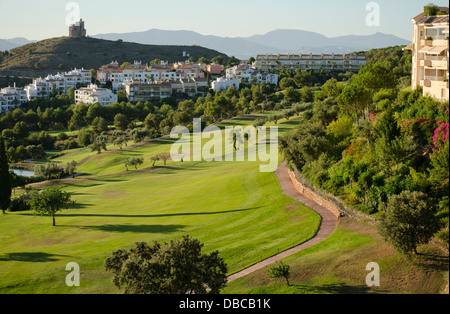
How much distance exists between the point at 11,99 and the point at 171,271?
501 feet

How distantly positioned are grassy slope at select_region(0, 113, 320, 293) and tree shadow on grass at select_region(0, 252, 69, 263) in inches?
2.9

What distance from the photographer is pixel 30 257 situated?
3672cm

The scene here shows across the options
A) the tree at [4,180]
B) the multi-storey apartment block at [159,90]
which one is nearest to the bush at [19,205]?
the tree at [4,180]

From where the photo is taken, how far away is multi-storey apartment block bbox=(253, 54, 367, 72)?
172750 mm

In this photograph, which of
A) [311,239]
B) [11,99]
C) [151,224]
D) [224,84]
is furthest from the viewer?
[224,84]

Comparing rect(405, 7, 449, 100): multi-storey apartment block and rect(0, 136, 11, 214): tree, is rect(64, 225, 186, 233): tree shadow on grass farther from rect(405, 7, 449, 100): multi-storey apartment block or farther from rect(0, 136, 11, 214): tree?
rect(405, 7, 449, 100): multi-storey apartment block

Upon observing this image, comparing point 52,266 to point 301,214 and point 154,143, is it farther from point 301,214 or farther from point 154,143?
point 154,143

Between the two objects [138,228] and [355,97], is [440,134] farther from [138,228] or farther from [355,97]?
[138,228]

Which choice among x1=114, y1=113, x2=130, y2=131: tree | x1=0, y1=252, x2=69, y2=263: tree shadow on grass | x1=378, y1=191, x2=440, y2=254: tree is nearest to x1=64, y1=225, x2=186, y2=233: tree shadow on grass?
x1=0, y1=252, x2=69, y2=263: tree shadow on grass

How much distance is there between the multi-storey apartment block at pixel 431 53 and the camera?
42.2m

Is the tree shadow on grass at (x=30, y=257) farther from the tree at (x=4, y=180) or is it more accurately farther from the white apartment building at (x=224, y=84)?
the white apartment building at (x=224, y=84)

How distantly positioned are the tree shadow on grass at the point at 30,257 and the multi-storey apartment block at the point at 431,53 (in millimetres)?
33788

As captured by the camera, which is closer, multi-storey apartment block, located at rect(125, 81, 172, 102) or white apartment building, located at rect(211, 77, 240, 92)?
multi-storey apartment block, located at rect(125, 81, 172, 102)

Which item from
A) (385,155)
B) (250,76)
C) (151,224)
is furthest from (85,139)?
(385,155)
